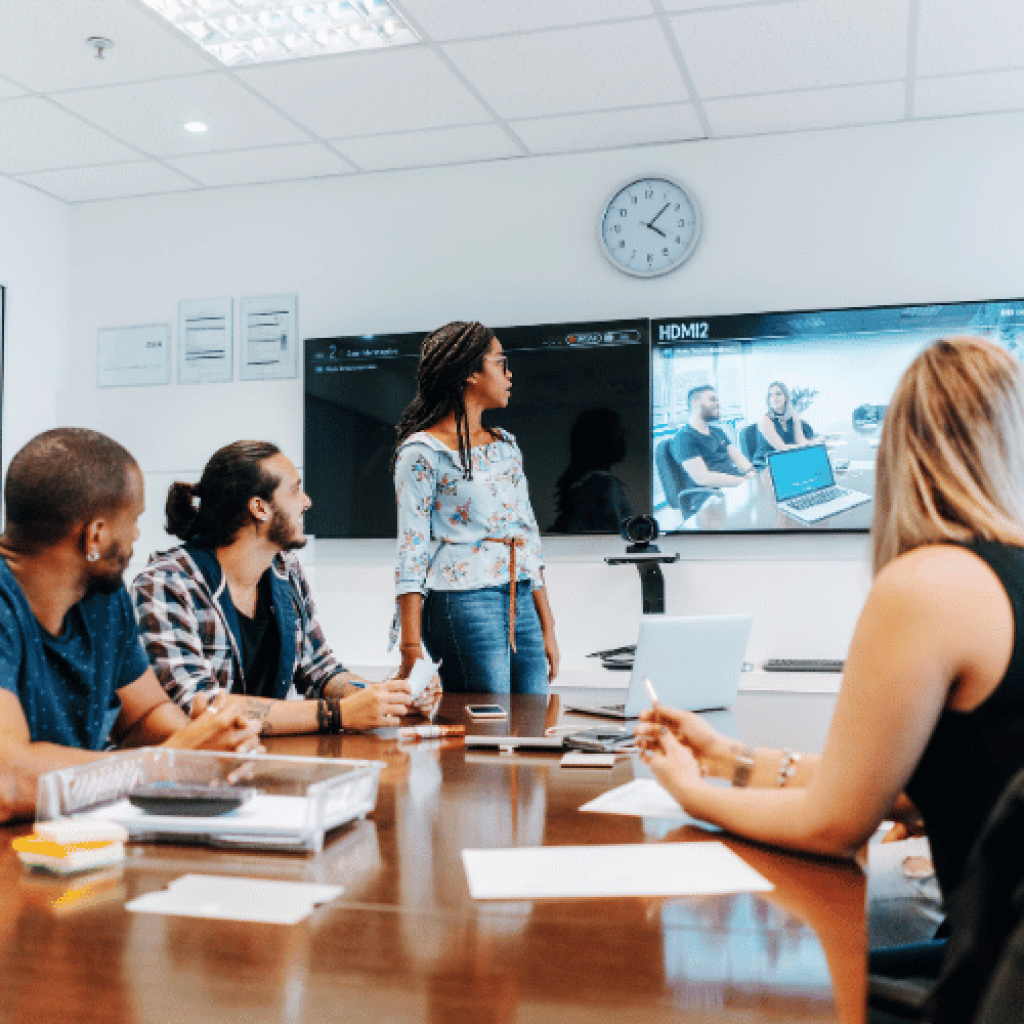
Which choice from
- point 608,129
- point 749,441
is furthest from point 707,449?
point 608,129

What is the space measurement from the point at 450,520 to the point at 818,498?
5.64 feet

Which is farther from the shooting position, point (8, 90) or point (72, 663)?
point (8, 90)

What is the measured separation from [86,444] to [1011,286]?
3239 millimetres

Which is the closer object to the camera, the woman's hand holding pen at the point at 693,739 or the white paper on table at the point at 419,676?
the woman's hand holding pen at the point at 693,739

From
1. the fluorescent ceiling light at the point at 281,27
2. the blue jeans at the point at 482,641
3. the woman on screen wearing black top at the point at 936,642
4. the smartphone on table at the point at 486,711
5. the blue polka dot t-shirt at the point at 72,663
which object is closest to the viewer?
the woman on screen wearing black top at the point at 936,642

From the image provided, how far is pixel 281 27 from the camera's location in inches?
128

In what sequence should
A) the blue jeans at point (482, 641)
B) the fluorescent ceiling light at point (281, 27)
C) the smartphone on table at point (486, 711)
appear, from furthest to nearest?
Result: the fluorescent ceiling light at point (281, 27) < the blue jeans at point (482, 641) < the smartphone on table at point (486, 711)

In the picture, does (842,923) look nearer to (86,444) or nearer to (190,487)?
(86,444)

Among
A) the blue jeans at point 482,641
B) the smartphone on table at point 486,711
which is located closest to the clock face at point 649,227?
the blue jeans at point 482,641

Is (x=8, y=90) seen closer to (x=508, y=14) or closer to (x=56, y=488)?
(x=508, y=14)

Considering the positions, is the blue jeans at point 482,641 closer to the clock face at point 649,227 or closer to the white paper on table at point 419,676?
the white paper on table at point 419,676

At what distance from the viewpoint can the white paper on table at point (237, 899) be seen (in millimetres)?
880

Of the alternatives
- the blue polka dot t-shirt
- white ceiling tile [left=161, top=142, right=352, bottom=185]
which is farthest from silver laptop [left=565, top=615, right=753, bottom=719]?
white ceiling tile [left=161, top=142, right=352, bottom=185]

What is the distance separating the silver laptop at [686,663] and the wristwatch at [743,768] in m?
0.50
